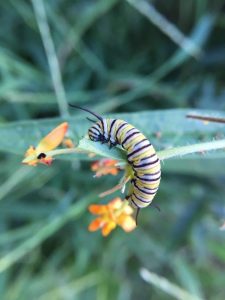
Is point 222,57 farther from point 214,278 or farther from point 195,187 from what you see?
point 214,278

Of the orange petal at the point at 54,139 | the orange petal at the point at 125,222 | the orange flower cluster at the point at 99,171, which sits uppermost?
the orange petal at the point at 54,139

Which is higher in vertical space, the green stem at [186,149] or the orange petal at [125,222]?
the green stem at [186,149]

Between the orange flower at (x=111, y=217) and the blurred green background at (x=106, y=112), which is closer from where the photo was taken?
the orange flower at (x=111, y=217)

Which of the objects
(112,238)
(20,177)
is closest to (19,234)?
(20,177)

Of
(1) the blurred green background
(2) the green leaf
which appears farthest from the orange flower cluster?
(1) the blurred green background

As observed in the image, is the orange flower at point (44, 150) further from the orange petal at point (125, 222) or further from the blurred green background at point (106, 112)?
the blurred green background at point (106, 112)

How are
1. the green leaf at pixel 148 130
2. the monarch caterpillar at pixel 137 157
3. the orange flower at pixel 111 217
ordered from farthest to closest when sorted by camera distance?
the green leaf at pixel 148 130, the orange flower at pixel 111 217, the monarch caterpillar at pixel 137 157

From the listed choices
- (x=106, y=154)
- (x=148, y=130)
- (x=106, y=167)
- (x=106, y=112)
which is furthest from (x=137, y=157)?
(x=106, y=112)

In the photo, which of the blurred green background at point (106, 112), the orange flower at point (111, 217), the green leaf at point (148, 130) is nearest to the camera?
the orange flower at point (111, 217)

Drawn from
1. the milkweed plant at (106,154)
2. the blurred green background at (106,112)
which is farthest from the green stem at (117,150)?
the blurred green background at (106,112)
